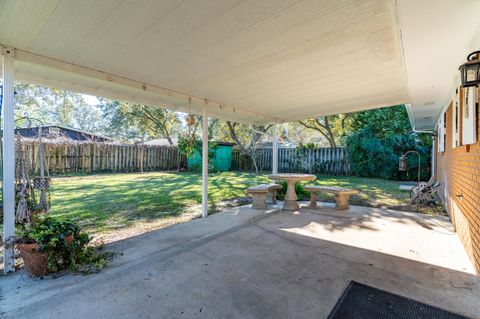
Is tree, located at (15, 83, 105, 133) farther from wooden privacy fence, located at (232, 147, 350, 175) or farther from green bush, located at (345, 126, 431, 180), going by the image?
green bush, located at (345, 126, 431, 180)

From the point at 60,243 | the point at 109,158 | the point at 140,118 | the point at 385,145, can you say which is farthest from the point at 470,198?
the point at 140,118

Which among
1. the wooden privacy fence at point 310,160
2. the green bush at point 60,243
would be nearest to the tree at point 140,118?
the wooden privacy fence at point 310,160

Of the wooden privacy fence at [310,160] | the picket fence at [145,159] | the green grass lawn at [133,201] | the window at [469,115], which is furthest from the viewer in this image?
the wooden privacy fence at [310,160]

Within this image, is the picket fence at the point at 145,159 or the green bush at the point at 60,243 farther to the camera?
the picket fence at the point at 145,159

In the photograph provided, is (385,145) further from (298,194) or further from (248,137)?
(248,137)

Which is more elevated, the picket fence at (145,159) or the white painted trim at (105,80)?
the white painted trim at (105,80)

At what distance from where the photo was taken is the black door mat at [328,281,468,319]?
5.92ft

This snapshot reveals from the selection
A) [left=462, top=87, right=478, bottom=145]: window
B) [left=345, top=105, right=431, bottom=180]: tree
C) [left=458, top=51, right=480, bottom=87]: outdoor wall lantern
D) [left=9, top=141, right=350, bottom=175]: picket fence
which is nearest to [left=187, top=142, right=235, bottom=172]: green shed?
[left=9, top=141, right=350, bottom=175]: picket fence

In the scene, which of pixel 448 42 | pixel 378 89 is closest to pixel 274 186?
pixel 378 89

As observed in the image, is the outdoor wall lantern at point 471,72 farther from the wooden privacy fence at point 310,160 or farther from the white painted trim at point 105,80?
the wooden privacy fence at point 310,160

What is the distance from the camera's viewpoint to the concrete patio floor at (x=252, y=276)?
1901 mm

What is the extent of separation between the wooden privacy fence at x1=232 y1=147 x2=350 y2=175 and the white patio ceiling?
764cm

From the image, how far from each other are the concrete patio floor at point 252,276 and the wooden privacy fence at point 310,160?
7.94 m

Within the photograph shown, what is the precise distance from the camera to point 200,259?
9.11 feet
